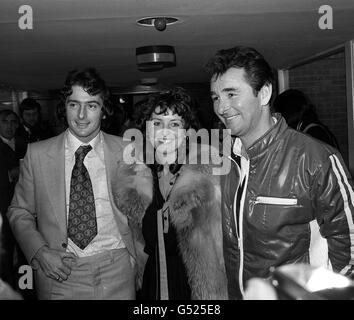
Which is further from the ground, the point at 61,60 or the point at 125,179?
the point at 61,60

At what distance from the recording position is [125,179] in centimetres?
221

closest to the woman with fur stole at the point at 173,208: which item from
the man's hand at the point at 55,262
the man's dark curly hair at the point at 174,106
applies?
the man's dark curly hair at the point at 174,106

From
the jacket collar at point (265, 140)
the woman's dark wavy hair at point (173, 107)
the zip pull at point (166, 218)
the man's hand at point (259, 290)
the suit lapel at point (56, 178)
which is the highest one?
the woman's dark wavy hair at point (173, 107)

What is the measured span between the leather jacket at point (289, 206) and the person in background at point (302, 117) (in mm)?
1611

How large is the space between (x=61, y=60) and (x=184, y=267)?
3.51 metres

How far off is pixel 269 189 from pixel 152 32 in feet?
7.60

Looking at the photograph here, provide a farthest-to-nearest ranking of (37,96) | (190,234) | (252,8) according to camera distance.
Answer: (37,96) → (252,8) → (190,234)

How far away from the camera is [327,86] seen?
605 centimetres

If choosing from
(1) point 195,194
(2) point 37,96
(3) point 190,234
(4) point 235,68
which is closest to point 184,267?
(3) point 190,234

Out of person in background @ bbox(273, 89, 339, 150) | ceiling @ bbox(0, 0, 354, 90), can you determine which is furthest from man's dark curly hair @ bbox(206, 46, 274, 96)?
person in background @ bbox(273, 89, 339, 150)

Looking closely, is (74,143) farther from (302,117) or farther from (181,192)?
(302,117)

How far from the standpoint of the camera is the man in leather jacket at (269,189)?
1.63 metres

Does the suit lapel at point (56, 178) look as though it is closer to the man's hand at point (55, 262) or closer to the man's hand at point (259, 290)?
the man's hand at point (55, 262)
